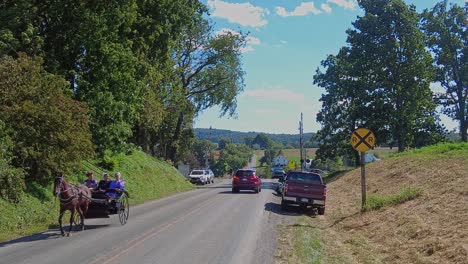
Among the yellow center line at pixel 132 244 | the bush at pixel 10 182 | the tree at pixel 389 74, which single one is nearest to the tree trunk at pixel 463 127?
the tree at pixel 389 74

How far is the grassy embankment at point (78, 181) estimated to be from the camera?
15.9 meters

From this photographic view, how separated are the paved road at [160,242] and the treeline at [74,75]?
3.49m

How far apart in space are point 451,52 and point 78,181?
153 feet

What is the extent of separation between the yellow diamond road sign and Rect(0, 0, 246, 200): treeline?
10.8m

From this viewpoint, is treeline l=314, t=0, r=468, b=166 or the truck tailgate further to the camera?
treeline l=314, t=0, r=468, b=166

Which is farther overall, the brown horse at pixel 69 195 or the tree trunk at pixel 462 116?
the tree trunk at pixel 462 116

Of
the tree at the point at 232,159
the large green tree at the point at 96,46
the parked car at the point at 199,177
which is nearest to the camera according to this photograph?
the large green tree at the point at 96,46

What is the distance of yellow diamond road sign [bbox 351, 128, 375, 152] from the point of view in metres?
20.1

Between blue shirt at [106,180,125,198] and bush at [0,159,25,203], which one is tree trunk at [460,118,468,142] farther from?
bush at [0,159,25,203]

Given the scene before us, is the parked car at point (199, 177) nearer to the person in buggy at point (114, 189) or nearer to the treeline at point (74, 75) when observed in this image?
the treeline at point (74, 75)

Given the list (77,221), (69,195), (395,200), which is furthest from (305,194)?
(69,195)

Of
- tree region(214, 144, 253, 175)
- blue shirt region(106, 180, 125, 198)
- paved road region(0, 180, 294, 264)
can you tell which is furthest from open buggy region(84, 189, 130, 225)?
tree region(214, 144, 253, 175)

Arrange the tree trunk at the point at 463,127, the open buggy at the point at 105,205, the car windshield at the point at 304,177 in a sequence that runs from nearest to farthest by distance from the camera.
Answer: the open buggy at the point at 105,205 < the car windshield at the point at 304,177 < the tree trunk at the point at 463,127

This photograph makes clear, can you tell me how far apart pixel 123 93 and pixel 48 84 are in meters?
7.79
